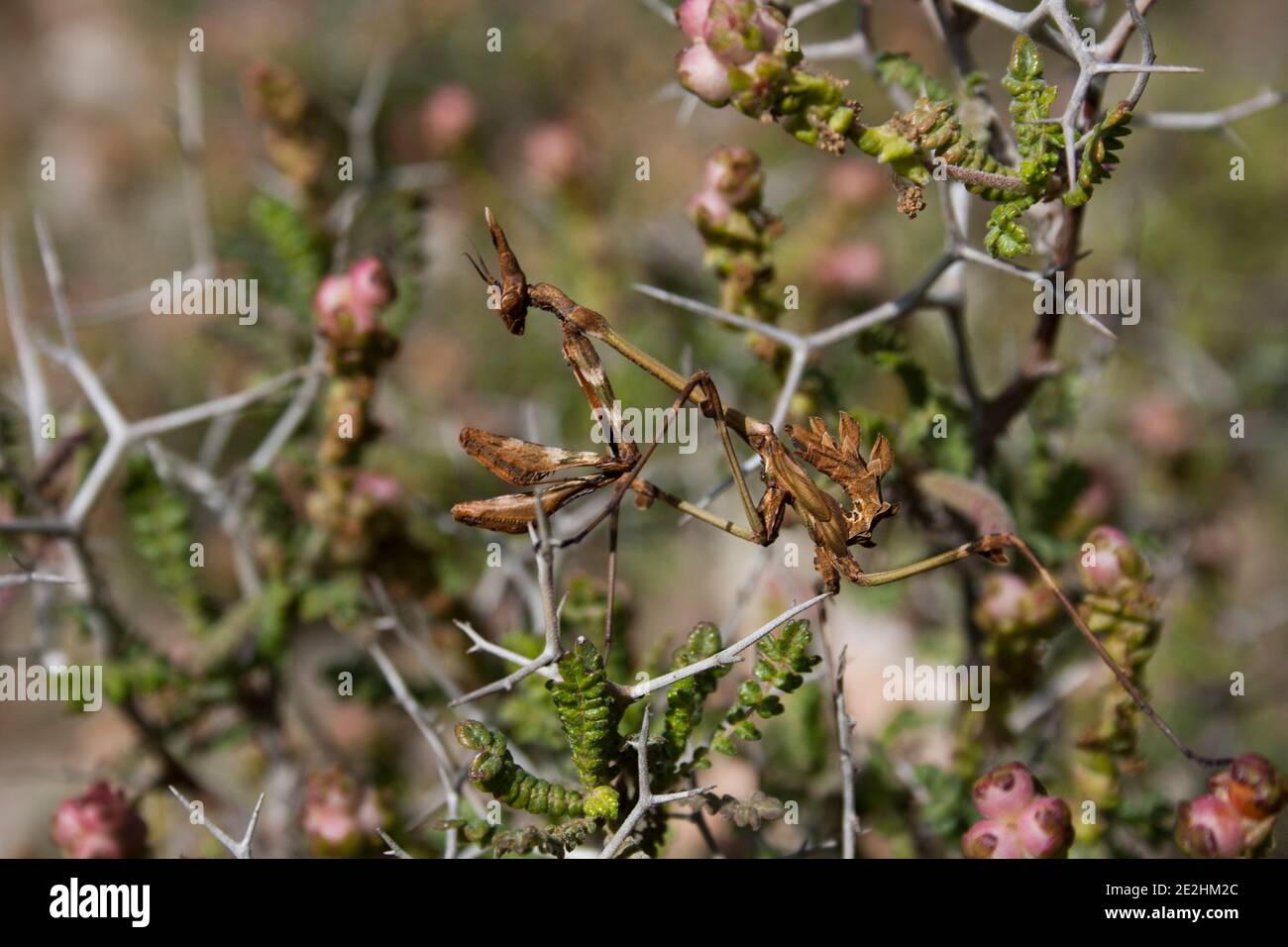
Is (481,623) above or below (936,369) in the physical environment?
below

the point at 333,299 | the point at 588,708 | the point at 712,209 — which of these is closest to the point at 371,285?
the point at 333,299

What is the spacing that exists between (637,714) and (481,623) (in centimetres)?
80

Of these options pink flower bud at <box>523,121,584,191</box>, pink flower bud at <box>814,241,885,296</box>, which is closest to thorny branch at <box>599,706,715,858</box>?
pink flower bud at <box>814,241,885,296</box>

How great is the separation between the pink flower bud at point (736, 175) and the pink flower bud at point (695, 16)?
12.0 inches

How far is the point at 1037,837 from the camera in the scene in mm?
1612

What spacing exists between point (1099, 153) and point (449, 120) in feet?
7.28

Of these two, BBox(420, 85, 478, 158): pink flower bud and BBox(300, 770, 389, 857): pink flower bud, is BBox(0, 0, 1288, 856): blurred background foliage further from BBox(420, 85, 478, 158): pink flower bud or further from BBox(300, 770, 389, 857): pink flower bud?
BBox(300, 770, 389, 857): pink flower bud

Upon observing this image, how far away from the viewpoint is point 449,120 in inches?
125

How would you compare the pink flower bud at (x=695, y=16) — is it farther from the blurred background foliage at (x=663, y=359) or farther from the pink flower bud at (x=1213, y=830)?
the pink flower bud at (x=1213, y=830)

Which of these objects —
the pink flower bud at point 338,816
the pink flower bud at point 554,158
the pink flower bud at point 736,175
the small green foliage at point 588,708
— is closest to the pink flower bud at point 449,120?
the pink flower bud at point 554,158

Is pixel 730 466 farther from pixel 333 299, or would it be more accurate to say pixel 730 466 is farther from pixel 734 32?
pixel 333 299

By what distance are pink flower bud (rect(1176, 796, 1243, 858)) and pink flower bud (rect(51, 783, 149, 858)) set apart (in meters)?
1.90
